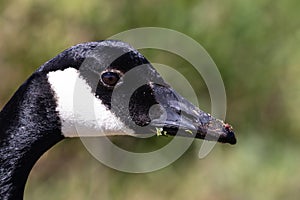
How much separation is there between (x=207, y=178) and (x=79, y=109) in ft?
7.94

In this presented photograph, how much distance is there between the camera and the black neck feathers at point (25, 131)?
284cm

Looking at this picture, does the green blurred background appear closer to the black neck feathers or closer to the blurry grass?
the blurry grass

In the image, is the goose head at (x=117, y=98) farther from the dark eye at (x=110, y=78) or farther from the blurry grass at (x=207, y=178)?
the blurry grass at (x=207, y=178)

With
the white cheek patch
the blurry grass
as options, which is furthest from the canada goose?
the blurry grass

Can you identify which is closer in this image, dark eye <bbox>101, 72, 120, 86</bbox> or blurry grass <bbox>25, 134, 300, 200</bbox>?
dark eye <bbox>101, 72, 120, 86</bbox>

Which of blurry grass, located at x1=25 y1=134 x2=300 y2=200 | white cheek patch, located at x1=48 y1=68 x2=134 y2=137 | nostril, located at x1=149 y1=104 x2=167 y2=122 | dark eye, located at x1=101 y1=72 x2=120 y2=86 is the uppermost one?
blurry grass, located at x1=25 y1=134 x2=300 y2=200

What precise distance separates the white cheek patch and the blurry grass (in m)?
2.24

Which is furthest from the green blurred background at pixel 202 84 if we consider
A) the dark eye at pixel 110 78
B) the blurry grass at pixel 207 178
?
the dark eye at pixel 110 78

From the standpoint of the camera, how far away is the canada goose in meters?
2.83

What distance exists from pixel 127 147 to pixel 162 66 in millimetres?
590

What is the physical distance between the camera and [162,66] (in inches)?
202

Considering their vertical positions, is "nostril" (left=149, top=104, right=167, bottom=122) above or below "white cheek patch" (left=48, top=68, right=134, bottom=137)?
above

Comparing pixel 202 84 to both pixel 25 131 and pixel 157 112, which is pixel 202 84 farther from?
pixel 25 131

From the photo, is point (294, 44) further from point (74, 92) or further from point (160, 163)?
point (74, 92)
